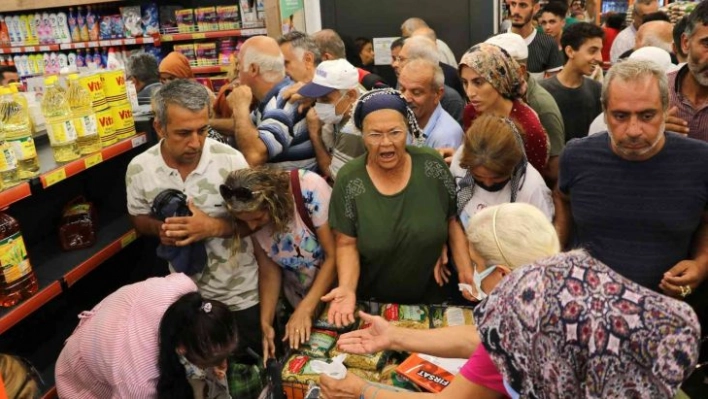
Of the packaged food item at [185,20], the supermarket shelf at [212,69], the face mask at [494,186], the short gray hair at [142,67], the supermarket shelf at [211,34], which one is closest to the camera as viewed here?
the face mask at [494,186]

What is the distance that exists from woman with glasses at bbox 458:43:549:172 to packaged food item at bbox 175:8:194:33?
4550 mm

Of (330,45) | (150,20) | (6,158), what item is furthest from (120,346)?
(150,20)

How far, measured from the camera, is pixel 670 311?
117cm

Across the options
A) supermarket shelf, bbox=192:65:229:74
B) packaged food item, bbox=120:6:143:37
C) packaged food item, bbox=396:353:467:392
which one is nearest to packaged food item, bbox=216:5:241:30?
supermarket shelf, bbox=192:65:229:74

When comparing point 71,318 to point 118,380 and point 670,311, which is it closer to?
point 118,380

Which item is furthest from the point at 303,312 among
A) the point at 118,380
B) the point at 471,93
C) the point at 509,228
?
the point at 471,93

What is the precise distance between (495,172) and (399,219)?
0.45 meters

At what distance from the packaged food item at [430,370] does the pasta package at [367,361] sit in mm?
99

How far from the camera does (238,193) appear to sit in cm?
244

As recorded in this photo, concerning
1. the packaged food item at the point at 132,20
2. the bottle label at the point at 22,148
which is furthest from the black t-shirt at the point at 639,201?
the packaged food item at the point at 132,20

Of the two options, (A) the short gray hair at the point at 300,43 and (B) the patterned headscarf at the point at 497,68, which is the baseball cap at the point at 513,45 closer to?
(B) the patterned headscarf at the point at 497,68

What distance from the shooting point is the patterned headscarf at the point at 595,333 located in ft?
3.79

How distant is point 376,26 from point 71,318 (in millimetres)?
5005

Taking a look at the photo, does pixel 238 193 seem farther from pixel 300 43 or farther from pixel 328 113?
pixel 300 43
